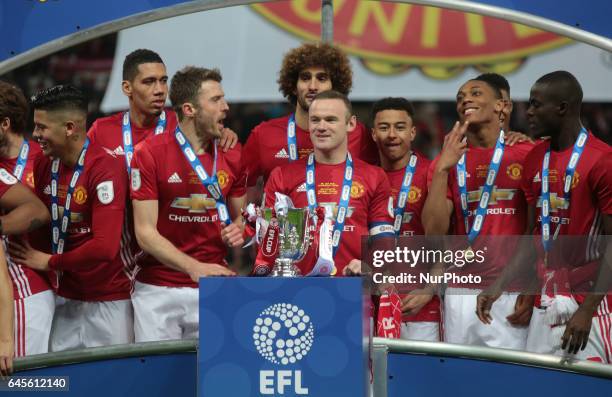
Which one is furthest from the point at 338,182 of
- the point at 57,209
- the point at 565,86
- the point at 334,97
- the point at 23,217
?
the point at 23,217

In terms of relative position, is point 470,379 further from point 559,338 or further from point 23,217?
point 23,217

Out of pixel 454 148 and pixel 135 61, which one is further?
pixel 135 61

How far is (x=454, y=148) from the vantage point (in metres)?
5.87

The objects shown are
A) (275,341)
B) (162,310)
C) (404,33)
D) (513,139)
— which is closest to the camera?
(275,341)

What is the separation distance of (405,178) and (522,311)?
3.26ft

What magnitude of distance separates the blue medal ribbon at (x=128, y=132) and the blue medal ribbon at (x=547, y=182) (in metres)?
2.19

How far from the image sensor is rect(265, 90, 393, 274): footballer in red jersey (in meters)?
5.62

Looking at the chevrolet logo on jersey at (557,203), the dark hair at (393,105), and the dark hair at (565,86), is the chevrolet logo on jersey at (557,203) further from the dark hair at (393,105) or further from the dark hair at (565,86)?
the dark hair at (393,105)

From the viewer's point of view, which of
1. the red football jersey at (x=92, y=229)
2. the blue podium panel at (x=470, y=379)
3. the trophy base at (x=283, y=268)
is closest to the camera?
the trophy base at (x=283, y=268)

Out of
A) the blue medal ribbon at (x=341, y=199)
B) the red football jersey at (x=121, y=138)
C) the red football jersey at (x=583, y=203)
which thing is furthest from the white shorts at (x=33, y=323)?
the red football jersey at (x=583, y=203)

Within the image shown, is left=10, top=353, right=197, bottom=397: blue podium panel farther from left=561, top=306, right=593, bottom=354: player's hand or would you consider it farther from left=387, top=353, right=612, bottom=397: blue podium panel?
left=561, top=306, right=593, bottom=354: player's hand

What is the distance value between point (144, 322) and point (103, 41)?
6.08 meters

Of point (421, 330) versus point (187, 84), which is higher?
point (187, 84)

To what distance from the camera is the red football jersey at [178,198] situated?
592 cm
